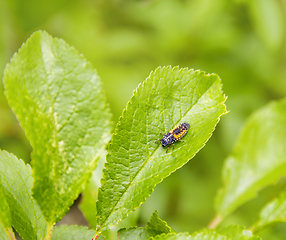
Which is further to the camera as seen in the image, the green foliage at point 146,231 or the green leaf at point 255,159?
the green leaf at point 255,159

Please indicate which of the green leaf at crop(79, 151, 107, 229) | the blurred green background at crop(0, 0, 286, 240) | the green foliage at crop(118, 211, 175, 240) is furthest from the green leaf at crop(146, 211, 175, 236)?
the blurred green background at crop(0, 0, 286, 240)

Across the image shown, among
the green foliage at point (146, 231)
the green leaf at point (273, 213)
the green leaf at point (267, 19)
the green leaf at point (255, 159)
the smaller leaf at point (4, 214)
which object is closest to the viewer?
the smaller leaf at point (4, 214)

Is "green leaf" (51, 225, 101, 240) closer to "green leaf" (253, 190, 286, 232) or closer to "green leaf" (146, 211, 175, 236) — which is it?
"green leaf" (146, 211, 175, 236)

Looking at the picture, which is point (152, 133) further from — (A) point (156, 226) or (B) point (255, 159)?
(B) point (255, 159)

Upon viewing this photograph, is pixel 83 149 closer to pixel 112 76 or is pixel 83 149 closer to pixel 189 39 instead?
pixel 112 76

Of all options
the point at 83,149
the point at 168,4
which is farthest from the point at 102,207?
the point at 168,4

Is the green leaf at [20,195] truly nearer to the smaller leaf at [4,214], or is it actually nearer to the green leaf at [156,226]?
the smaller leaf at [4,214]

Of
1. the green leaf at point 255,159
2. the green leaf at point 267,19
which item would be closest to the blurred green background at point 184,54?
the green leaf at point 267,19
